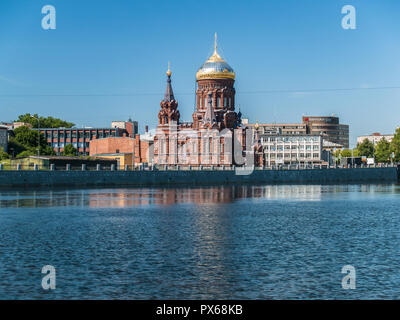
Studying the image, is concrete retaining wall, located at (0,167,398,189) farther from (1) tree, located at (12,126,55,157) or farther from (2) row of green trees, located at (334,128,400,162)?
(1) tree, located at (12,126,55,157)

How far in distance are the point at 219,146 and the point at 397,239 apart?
9174 centimetres

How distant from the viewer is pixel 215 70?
124m

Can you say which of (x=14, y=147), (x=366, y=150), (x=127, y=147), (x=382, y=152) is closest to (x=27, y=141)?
(x=14, y=147)

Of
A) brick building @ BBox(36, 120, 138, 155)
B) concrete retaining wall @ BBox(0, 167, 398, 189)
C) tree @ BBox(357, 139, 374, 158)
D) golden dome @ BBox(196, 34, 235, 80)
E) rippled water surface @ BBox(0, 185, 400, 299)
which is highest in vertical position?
golden dome @ BBox(196, 34, 235, 80)

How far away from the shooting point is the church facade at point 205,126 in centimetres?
11931

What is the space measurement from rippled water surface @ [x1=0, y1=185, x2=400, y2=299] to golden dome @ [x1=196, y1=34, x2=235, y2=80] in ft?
279

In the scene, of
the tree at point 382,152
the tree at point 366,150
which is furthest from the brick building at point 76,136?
the tree at point 382,152

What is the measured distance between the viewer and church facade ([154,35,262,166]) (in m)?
119

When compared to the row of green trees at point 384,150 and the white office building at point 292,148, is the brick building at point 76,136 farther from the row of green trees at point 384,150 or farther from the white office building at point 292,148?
the row of green trees at point 384,150

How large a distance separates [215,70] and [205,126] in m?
13.0

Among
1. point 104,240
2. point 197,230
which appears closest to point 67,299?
point 104,240

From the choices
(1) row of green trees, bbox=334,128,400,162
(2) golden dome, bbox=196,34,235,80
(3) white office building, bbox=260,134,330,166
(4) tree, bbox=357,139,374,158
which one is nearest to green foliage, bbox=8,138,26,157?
(2) golden dome, bbox=196,34,235,80

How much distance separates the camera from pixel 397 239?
1093 inches
